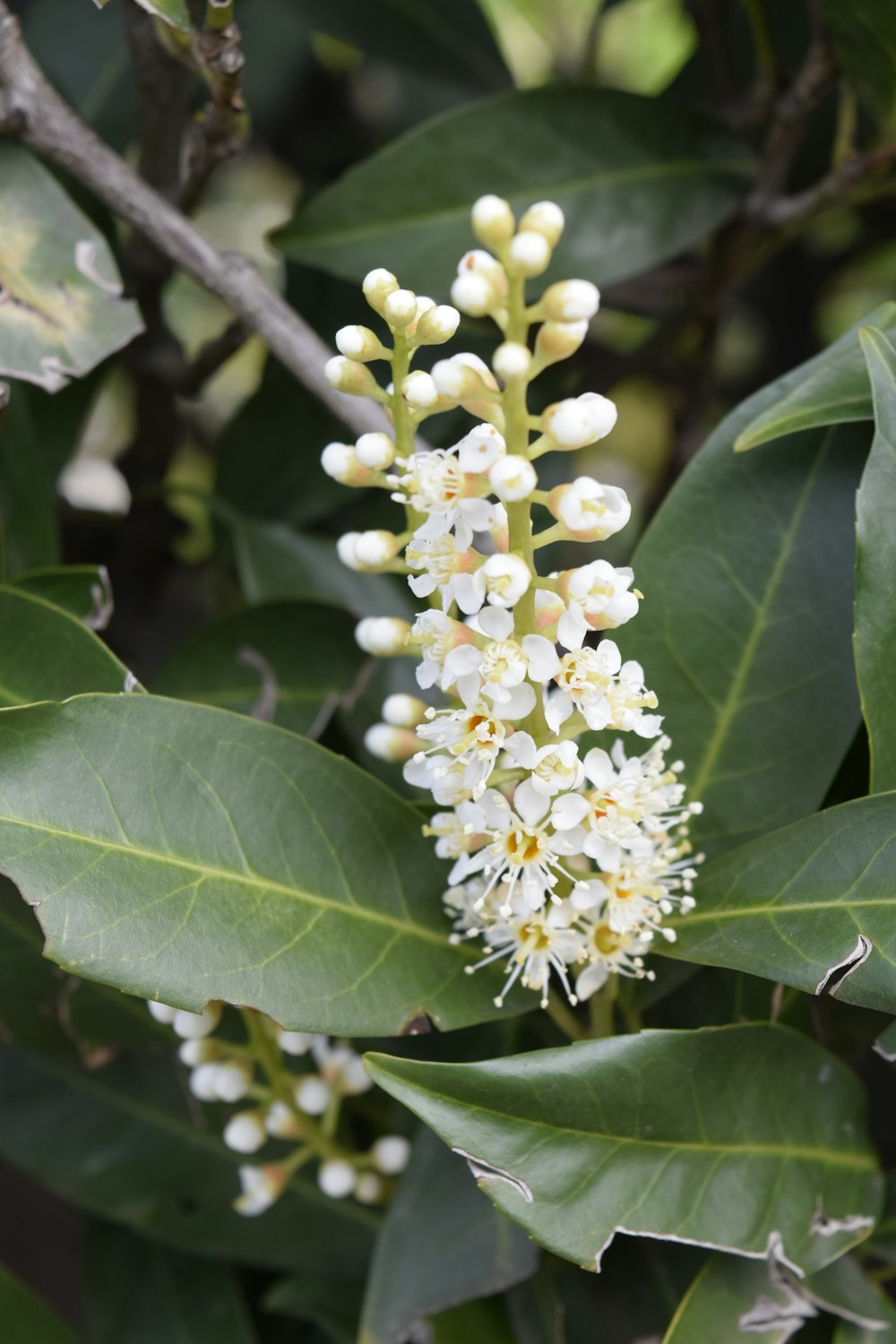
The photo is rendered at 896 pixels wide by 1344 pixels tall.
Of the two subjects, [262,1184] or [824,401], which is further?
[262,1184]

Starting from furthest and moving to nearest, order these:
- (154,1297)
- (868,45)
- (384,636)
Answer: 1. (154,1297)
2. (868,45)
3. (384,636)

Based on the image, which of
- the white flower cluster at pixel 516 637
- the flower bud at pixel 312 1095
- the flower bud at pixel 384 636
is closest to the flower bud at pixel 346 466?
the white flower cluster at pixel 516 637

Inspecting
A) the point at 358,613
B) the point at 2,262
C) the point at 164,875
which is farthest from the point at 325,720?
the point at 2,262

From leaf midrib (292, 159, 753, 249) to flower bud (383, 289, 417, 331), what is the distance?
1.71 ft

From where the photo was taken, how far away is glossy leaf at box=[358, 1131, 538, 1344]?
1017 millimetres

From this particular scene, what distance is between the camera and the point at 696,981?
105 centimetres

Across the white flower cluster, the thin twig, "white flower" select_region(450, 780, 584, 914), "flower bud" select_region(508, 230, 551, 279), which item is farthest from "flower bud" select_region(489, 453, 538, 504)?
the thin twig

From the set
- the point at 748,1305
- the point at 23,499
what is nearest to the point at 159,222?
the point at 23,499

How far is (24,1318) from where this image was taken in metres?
1.31

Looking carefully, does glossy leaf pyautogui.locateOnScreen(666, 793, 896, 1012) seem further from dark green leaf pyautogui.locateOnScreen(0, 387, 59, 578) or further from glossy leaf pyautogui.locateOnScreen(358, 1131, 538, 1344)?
dark green leaf pyautogui.locateOnScreen(0, 387, 59, 578)

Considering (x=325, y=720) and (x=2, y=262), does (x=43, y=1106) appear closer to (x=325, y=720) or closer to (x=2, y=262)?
(x=325, y=720)

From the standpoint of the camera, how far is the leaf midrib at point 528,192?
126 centimetres

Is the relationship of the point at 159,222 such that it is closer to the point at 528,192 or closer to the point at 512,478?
the point at 528,192

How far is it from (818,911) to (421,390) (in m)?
0.43
